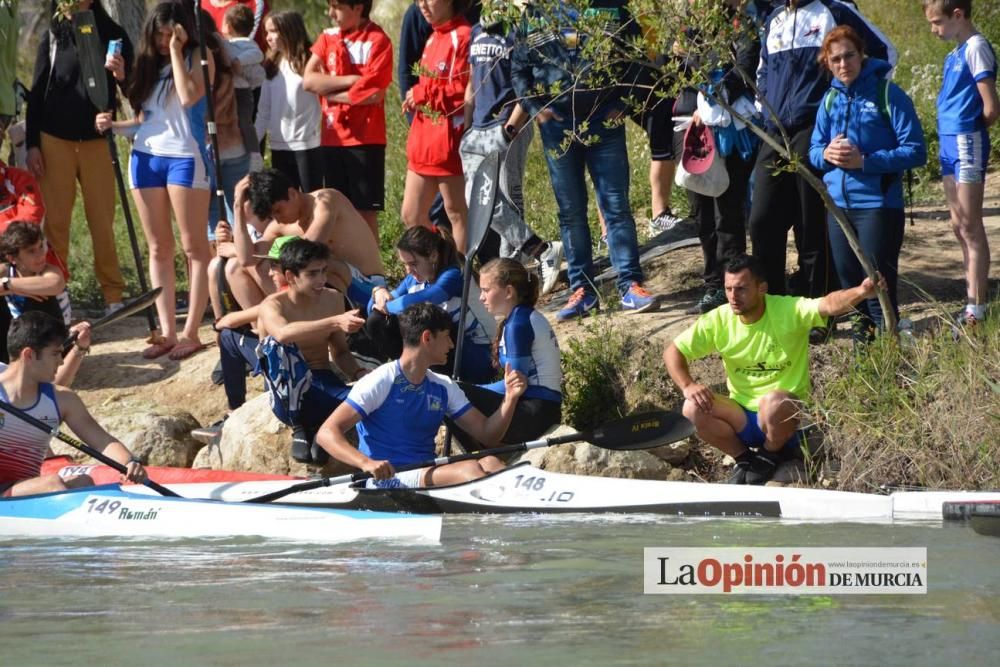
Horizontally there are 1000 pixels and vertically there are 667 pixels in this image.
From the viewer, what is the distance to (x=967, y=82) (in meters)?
8.31

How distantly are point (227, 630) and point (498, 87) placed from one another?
191 inches

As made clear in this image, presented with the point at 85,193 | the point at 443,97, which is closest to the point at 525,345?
the point at 443,97

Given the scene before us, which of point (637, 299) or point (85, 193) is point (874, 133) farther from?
point (85, 193)

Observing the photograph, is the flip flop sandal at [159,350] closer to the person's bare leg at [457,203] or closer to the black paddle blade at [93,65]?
the black paddle blade at [93,65]

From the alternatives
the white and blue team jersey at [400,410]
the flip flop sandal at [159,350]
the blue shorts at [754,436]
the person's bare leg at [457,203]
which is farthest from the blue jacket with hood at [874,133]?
the flip flop sandal at [159,350]

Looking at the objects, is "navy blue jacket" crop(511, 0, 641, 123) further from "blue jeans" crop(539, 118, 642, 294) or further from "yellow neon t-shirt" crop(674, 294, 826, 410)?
"yellow neon t-shirt" crop(674, 294, 826, 410)

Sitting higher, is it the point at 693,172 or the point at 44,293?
the point at 693,172

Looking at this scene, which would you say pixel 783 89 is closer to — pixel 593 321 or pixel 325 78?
pixel 593 321

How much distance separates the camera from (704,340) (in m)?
8.12

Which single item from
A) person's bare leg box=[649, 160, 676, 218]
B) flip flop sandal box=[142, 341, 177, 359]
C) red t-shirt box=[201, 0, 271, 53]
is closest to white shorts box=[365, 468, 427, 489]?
flip flop sandal box=[142, 341, 177, 359]

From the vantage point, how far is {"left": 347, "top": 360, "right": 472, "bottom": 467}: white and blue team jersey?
792 cm

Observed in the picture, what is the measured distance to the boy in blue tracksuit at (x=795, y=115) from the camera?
8.45 m

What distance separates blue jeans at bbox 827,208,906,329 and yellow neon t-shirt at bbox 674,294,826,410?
0.42 m

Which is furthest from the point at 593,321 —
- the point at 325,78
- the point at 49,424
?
the point at 49,424
